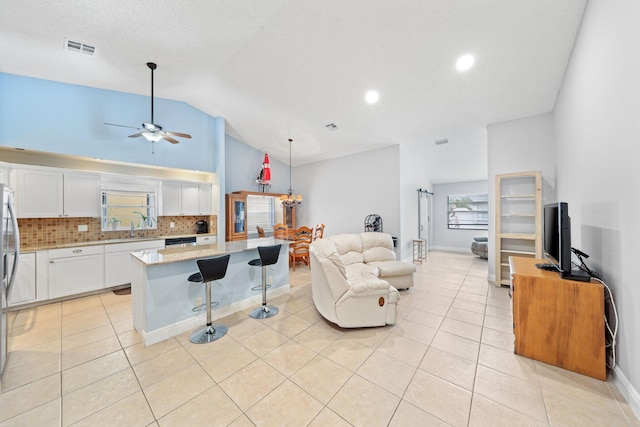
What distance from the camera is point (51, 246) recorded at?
3.63 m

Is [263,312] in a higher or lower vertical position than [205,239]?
lower

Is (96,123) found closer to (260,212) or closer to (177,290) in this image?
(177,290)

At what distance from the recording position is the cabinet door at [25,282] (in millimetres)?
3254

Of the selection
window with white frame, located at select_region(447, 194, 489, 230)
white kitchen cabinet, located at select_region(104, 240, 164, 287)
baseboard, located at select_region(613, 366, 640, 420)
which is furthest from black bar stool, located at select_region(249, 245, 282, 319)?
window with white frame, located at select_region(447, 194, 489, 230)

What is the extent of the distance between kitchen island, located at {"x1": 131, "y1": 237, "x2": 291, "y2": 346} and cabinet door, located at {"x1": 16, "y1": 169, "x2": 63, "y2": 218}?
2253mm

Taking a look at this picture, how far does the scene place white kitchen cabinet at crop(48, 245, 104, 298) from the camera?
3.54m

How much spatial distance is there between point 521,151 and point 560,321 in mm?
3379

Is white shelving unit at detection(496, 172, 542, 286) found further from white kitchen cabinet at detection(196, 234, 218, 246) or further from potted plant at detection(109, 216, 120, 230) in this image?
potted plant at detection(109, 216, 120, 230)

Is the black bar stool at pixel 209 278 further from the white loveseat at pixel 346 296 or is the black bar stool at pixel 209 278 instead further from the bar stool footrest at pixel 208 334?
the white loveseat at pixel 346 296

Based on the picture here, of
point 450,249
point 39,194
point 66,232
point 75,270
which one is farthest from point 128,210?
point 450,249

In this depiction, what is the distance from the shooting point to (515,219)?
14.0 ft

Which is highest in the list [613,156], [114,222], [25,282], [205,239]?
[613,156]

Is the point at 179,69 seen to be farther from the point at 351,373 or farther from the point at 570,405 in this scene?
the point at 570,405

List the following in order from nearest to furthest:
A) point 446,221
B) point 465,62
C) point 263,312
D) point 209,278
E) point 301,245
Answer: point 209,278, point 465,62, point 263,312, point 301,245, point 446,221
